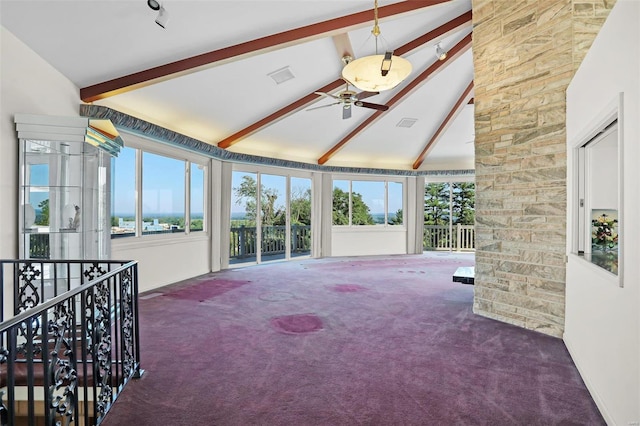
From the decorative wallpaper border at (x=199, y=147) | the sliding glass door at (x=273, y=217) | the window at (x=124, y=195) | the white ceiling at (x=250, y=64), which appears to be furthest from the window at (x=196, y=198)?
the sliding glass door at (x=273, y=217)

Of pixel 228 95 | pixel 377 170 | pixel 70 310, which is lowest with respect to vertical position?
pixel 70 310

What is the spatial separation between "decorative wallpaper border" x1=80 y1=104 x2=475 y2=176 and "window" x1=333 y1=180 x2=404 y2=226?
45cm

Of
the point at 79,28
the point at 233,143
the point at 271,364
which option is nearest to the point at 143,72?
the point at 79,28

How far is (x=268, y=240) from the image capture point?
8.68m

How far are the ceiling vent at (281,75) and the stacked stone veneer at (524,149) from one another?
Result: 2623 millimetres

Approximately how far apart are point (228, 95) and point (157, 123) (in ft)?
4.01

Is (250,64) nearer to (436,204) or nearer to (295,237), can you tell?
(295,237)

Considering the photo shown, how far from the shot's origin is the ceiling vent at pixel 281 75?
550 centimetres

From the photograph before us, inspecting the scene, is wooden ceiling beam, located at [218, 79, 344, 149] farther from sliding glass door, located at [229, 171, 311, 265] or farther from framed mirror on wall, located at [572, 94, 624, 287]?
framed mirror on wall, located at [572, 94, 624, 287]

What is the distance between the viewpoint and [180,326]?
12.8 ft

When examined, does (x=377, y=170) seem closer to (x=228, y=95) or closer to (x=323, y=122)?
(x=323, y=122)

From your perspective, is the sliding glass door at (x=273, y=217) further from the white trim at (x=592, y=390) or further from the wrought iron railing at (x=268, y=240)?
the white trim at (x=592, y=390)

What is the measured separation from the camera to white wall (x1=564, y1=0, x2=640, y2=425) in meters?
1.78

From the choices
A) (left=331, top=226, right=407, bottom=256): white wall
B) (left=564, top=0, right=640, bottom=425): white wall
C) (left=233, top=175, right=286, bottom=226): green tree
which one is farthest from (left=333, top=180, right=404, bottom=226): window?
(left=564, top=0, right=640, bottom=425): white wall
